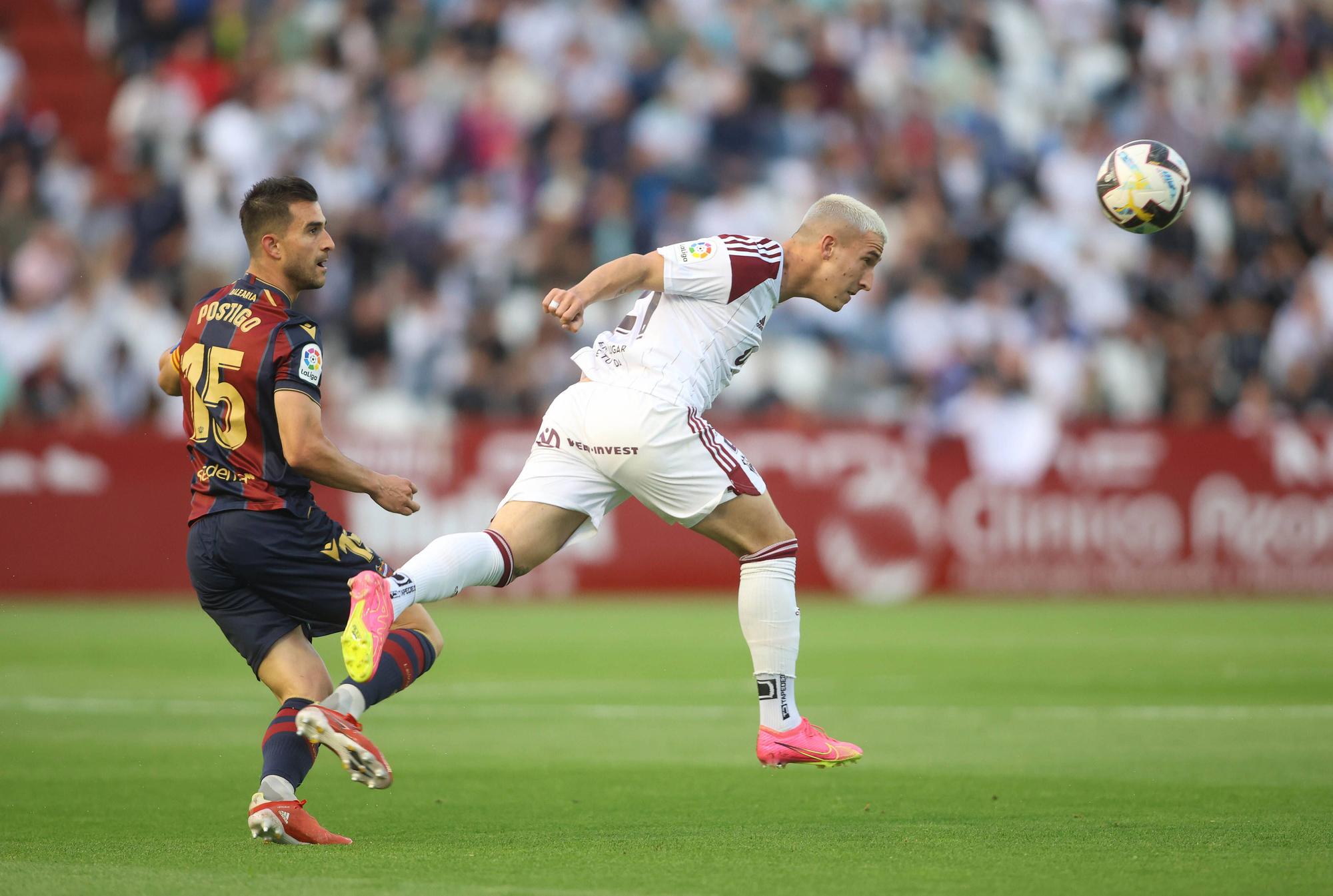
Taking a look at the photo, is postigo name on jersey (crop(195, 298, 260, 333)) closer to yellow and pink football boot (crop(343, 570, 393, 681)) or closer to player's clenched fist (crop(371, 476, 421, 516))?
player's clenched fist (crop(371, 476, 421, 516))

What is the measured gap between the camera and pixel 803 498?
1892cm

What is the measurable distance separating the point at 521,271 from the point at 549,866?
14.5 metres

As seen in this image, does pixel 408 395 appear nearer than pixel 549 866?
No

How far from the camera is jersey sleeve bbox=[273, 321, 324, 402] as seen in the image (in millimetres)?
6488

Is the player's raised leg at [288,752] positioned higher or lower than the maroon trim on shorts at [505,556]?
lower

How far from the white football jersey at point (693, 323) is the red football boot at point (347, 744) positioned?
7.07ft

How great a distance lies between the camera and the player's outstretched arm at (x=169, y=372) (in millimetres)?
6879

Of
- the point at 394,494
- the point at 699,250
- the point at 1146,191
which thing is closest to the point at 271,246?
the point at 394,494

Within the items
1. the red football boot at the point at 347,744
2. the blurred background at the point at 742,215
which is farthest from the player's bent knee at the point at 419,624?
the blurred background at the point at 742,215

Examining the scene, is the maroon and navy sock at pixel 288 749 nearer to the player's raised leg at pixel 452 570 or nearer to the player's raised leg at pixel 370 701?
the player's raised leg at pixel 370 701

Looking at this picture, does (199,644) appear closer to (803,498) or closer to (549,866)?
(803,498)

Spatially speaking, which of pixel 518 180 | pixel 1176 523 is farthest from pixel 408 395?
pixel 1176 523

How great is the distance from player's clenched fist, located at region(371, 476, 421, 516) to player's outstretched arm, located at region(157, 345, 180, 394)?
0.94m

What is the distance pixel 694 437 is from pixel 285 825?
7.58ft
